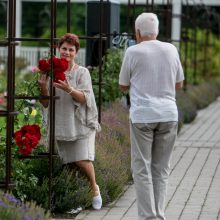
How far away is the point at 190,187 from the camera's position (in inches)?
489

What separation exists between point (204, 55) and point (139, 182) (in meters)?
22.8

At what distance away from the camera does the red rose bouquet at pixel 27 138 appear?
9594mm

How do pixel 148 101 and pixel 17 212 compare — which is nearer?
pixel 17 212

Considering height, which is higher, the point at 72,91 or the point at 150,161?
the point at 72,91

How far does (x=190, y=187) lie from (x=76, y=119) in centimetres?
253

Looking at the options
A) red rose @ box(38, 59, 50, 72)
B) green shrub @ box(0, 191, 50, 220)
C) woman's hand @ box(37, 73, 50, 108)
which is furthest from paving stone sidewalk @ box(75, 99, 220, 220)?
green shrub @ box(0, 191, 50, 220)

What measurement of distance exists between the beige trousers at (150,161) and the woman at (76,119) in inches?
43.0

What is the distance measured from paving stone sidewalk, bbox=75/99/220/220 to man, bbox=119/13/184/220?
3.27 feet

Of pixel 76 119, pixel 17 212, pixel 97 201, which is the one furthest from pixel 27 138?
pixel 17 212

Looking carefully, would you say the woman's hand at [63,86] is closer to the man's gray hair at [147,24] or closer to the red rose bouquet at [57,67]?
the red rose bouquet at [57,67]

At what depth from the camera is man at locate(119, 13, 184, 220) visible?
9242mm

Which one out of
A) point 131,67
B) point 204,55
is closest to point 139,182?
point 131,67

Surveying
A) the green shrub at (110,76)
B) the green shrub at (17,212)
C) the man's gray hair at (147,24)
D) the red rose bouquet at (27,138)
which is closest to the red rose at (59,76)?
the red rose bouquet at (27,138)

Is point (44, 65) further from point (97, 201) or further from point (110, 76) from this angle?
point (110, 76)
